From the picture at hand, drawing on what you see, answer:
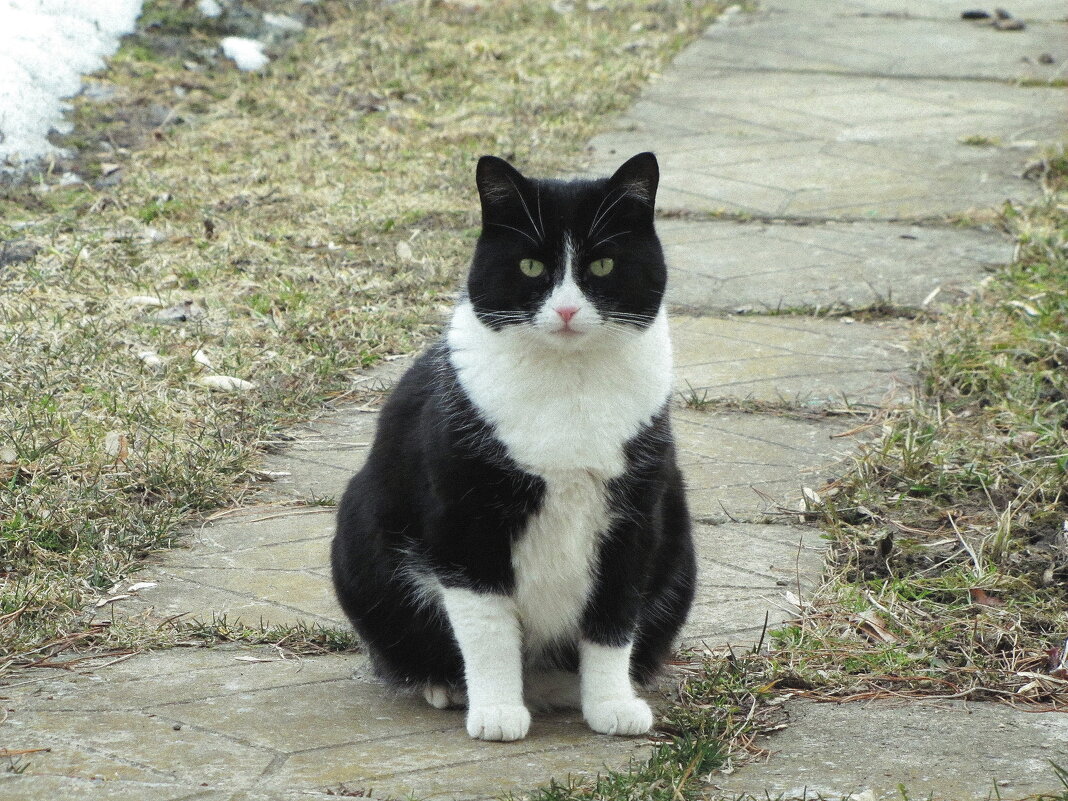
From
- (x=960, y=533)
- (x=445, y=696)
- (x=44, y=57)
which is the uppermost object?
(x=44, y=57)

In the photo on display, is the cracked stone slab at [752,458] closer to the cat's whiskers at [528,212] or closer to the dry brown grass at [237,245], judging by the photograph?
the dry brown grass at [237,245]

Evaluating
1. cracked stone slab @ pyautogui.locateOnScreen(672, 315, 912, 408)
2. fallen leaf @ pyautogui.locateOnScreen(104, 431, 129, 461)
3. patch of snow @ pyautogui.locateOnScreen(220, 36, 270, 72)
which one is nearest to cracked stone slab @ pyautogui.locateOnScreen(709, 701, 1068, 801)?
cracked stone slab @ pyautogui.locateOnScreen(672, 315, 912, 408)

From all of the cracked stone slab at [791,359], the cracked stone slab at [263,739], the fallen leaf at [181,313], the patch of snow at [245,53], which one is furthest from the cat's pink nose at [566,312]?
the patch of snow at [245,53]

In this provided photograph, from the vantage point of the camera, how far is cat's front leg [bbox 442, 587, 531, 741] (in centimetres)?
239

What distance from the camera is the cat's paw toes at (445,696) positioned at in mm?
2625

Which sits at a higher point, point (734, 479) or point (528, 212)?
point (528, 212)

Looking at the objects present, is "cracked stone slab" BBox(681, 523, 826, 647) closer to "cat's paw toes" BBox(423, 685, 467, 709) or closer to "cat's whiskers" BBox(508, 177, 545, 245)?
"cat's paw toes" BBox(423, 685, 467, 709)

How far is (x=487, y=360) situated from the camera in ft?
8.15

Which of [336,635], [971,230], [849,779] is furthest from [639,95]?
[849,779]

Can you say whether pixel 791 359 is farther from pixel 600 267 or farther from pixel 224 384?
pixel 600 267

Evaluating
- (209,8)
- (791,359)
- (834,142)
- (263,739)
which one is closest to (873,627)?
(263,739)

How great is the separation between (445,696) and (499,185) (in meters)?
1.05

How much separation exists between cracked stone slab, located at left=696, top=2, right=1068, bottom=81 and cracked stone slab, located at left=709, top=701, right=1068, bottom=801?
6.60m

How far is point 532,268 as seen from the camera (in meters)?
2.43
